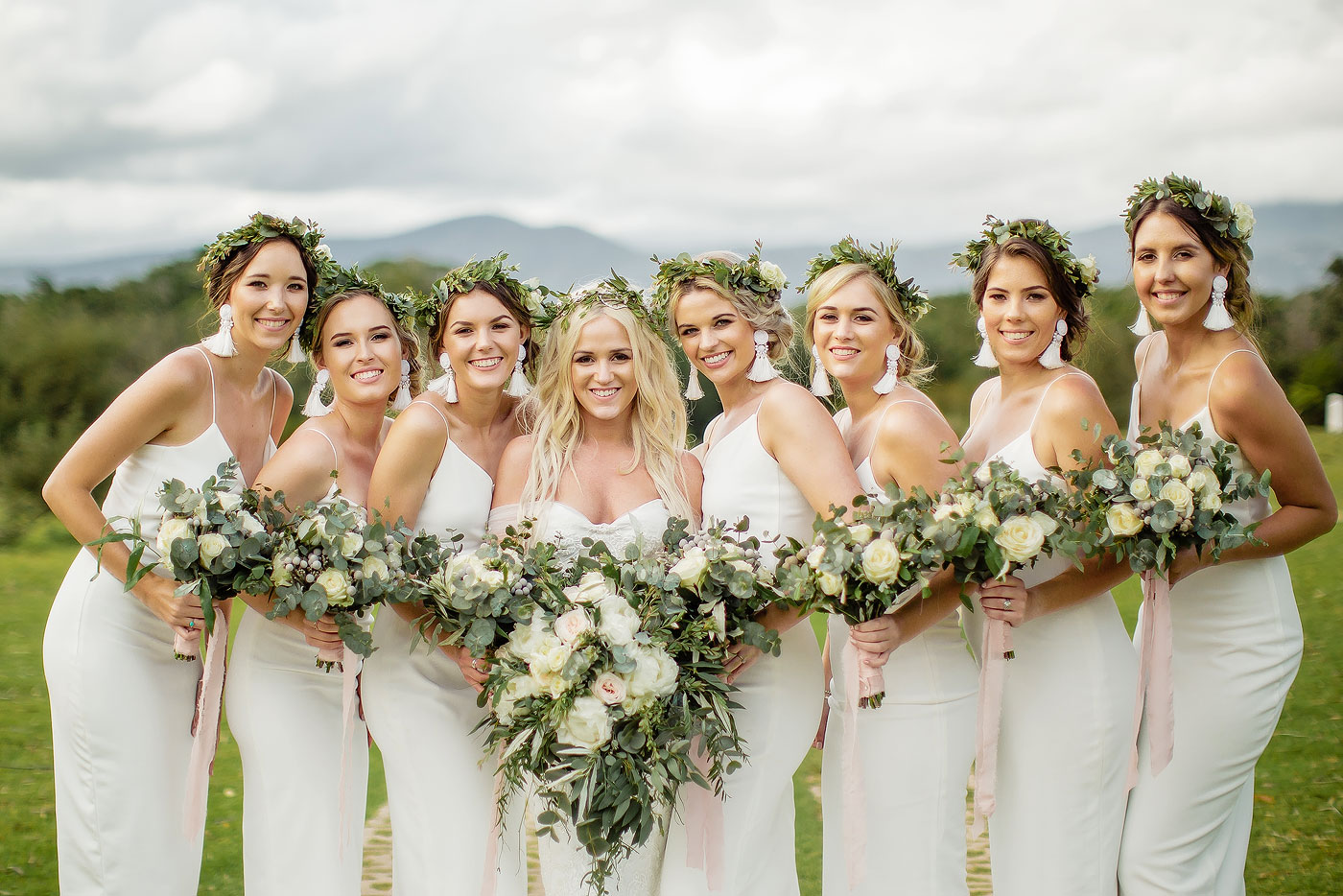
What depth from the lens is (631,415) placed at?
5469 mm

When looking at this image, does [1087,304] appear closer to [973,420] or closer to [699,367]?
[973,420]

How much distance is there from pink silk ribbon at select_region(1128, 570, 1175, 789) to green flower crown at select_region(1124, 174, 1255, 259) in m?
1.65

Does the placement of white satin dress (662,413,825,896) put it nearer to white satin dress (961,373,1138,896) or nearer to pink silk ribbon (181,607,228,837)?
white satin dress (961,373,1138,896)

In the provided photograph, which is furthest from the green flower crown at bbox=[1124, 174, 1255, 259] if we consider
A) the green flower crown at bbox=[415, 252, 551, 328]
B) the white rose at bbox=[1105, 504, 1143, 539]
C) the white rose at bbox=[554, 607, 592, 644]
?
the white rose at bbox=[554, 607, 592, 644]

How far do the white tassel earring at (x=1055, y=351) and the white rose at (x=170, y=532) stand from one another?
3.84 meters

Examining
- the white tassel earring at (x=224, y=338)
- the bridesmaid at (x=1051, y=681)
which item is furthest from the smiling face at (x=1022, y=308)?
the white tassel earring at (x=224, y=338)

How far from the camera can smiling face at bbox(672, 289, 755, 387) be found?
207 inches

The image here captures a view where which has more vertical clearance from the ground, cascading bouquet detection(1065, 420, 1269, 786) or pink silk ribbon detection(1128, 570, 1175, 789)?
cascading bouquet detection(1065, 420, 1269, 786)

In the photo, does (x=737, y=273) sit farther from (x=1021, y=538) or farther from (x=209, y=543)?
(x=209, y=543)

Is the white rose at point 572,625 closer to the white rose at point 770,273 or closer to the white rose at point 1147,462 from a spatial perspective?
the white rose at point 770,273

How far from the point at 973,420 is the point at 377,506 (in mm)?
3014

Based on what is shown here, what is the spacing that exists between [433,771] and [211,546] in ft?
4.43

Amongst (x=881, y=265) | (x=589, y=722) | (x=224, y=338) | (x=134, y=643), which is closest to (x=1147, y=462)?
(x=881, y=265)

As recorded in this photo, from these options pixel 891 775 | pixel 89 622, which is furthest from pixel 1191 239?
pixel 89 622
